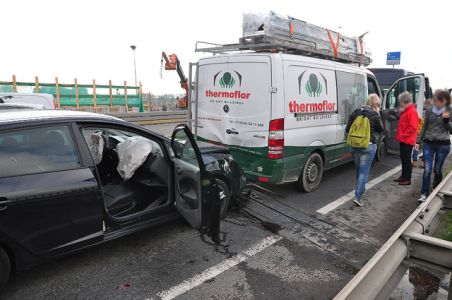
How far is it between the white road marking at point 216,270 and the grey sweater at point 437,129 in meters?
3.00

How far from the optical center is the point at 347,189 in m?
5.57

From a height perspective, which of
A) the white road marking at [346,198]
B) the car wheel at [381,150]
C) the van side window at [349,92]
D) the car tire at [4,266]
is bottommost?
the white road marking at [346,198]

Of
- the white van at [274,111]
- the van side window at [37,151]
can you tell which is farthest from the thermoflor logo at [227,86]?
the van side window at [37,151]

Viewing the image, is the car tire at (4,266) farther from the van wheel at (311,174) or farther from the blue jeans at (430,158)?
the blue jeans at (430,158)

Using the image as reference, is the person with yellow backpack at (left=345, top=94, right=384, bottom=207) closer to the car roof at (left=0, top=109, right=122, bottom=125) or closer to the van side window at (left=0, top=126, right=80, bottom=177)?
the car roof at (left=0, top=109, right=122, bottom=125)

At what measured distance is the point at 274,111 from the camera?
14.4 feet

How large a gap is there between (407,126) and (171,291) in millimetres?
4902

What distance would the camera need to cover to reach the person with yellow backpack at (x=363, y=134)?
4562 mm

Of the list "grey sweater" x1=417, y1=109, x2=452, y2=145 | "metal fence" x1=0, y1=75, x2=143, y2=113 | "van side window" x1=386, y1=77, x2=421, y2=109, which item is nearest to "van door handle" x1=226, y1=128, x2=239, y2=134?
"grey sweater" x1=417, y1=109, x2=452, y2=145

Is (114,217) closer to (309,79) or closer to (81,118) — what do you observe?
(81,118)

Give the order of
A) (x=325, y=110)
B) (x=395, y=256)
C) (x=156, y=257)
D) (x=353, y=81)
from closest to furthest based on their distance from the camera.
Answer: (x=395, y=256) → (x=156, y=257) → (x=325, y=110) → (x=353, y=81)

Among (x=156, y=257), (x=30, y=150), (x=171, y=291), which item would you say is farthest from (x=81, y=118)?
(x=171, y=291)

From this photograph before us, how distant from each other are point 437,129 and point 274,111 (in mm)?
2575

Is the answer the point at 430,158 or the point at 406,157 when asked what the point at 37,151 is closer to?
the point at 430,158
